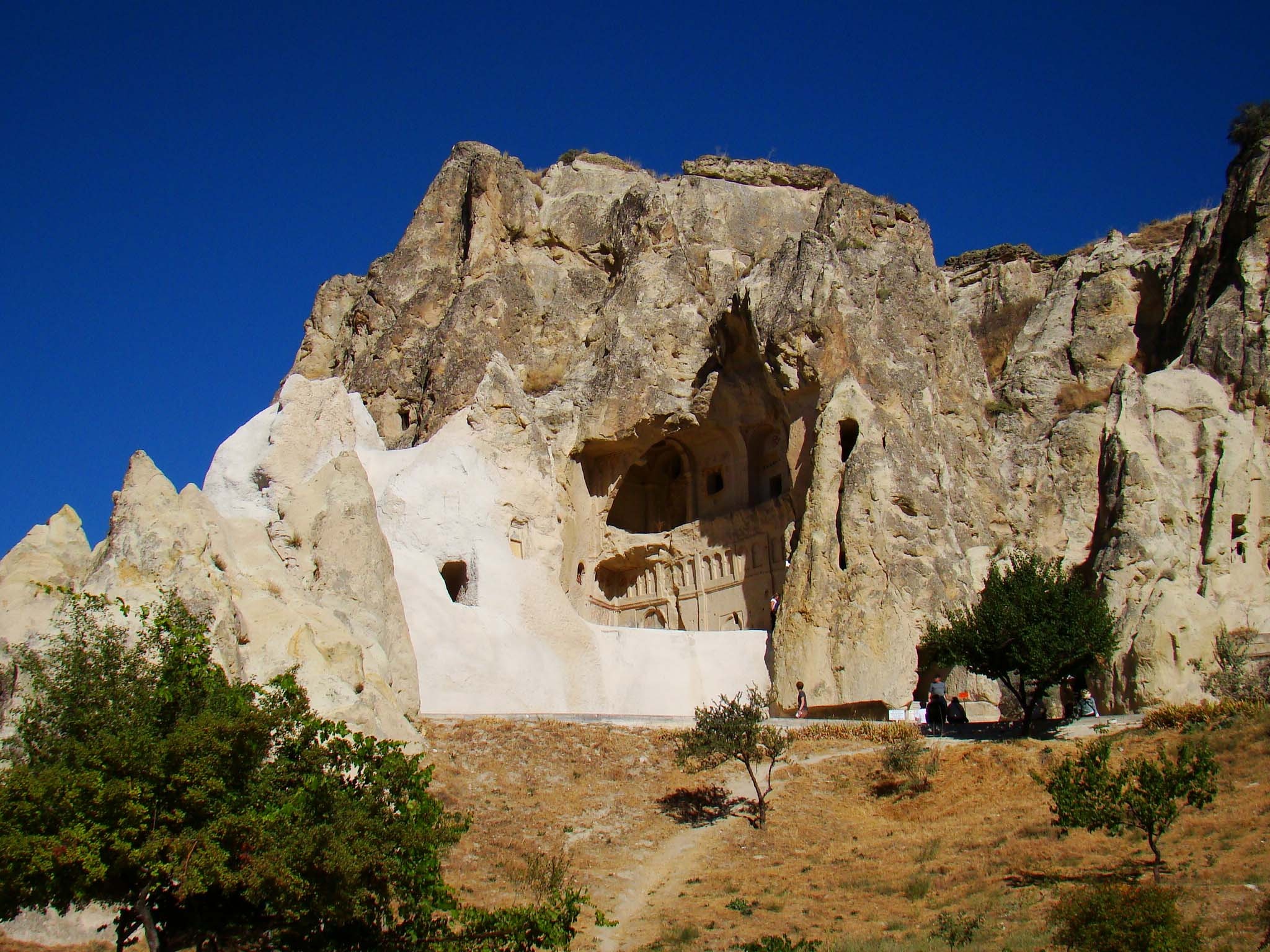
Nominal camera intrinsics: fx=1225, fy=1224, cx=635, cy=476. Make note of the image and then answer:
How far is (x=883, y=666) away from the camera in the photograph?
26.3 meters

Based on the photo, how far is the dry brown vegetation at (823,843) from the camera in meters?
14.0

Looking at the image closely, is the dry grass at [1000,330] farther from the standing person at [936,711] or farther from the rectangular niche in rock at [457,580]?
the rectangular niche in rock at [457,580]

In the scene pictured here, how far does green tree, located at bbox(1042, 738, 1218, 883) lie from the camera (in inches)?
562

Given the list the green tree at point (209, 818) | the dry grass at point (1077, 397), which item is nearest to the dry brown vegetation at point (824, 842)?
the green tree at point (209, 818)

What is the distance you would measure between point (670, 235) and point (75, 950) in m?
27.6

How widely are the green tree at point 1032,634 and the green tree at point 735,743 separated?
4403mm

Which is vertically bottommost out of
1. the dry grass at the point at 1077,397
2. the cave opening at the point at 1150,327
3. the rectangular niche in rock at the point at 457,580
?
the rectangular niche in rock at the point at 457,580

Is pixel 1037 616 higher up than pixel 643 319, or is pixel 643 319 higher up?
pixel 643 319

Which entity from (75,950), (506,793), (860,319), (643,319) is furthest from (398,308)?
(75,950)

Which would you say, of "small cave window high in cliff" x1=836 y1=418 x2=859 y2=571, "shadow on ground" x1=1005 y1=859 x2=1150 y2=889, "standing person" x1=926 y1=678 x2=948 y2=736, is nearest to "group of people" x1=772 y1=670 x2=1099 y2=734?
"standing person" x1=926 y1=678 x2=948 y2=736

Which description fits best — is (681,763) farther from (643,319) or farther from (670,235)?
(670,235)

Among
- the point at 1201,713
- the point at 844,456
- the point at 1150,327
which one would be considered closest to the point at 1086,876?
the point at 1201,713

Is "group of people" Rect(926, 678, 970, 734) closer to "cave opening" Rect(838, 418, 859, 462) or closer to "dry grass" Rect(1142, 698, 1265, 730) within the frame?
"dry grass" Rect(1142, 698, 1265, 730)

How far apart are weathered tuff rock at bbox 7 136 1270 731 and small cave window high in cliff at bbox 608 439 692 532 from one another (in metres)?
0.11
